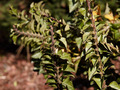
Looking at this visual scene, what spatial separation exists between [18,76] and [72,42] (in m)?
3.19

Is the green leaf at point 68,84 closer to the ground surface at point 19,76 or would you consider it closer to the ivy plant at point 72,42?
the ivy plant at point 72,42

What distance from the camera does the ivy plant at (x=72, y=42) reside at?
3.20 feet

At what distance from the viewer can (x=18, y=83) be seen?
3.83 meters

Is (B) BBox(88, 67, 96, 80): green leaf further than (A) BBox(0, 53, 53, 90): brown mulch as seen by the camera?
No

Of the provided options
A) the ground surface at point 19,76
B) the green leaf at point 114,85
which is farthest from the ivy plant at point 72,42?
the ground surface at point 19,76

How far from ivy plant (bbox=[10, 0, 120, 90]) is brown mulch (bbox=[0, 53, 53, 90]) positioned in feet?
8.21

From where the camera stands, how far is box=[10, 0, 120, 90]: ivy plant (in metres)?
0.98

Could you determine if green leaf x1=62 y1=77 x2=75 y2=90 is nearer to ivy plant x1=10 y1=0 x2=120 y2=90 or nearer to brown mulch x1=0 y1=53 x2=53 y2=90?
ivy plant x1=10 y1=0 x2=120 y2=90

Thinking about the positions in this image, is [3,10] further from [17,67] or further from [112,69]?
[112,69]

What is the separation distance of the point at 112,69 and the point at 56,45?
447 millimetres

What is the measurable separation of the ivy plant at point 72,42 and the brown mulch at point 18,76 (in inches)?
98.5

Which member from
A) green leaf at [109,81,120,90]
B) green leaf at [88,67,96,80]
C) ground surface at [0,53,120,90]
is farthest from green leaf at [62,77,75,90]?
ground surface at [0,53,120,90]

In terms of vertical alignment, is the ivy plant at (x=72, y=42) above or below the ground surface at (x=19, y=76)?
above

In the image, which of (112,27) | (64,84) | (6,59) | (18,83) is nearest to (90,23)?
(112,27)
